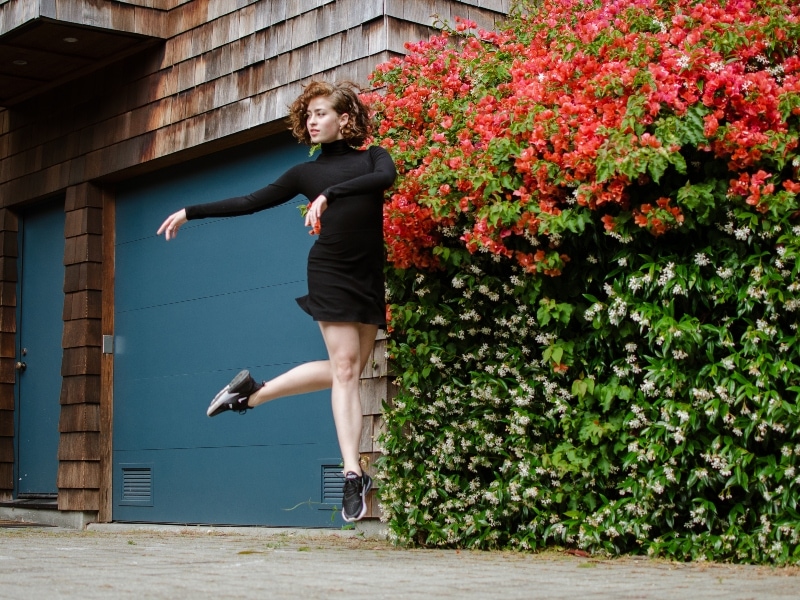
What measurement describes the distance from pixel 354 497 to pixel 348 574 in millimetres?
661

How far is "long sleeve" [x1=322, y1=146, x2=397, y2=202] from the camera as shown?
16.4ft

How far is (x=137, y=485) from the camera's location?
8.46 meters

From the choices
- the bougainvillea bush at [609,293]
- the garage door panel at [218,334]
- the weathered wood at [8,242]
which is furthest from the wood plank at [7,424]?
the bougainvillea bush at [609,293]

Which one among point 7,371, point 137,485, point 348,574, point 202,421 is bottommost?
point 348,574

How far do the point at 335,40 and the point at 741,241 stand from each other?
3.12 metres

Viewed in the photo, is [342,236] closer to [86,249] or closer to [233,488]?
[233,488]

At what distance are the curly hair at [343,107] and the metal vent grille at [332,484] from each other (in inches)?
88.1

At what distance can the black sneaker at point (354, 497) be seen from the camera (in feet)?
16.4

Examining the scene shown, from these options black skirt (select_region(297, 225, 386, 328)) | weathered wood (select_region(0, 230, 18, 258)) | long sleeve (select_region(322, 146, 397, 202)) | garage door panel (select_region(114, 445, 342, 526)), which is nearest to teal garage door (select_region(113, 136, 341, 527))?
garage door panel (select_region(114, 445, 342, 526))

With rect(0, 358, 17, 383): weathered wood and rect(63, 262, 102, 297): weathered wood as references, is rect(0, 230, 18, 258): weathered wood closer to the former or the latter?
rect(0, 358, 17, 383): weathered wood

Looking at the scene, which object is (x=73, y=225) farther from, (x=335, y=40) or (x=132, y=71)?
(x=335, y=40)

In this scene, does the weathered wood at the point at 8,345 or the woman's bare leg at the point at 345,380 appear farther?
the weathered wood at the point at 8,345

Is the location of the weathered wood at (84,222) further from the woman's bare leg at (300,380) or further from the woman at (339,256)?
the woman's bare leg at (300,380)

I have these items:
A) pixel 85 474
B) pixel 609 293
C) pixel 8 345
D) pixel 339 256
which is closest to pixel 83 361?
pixel 85 474
